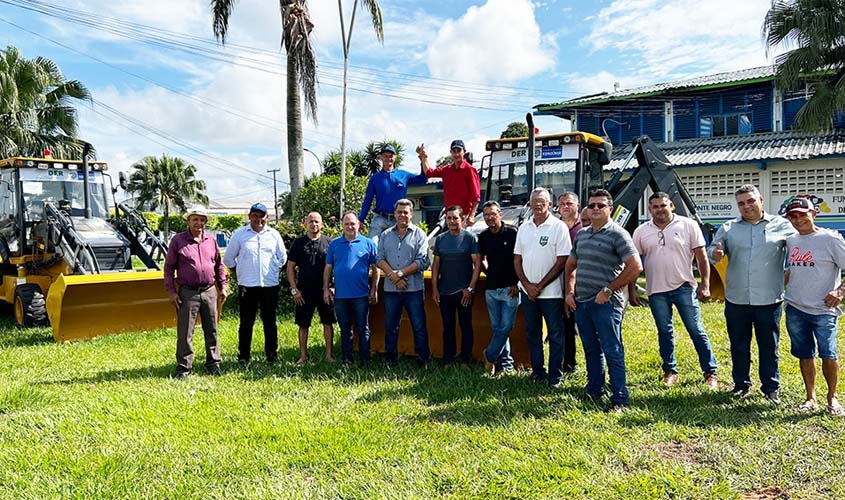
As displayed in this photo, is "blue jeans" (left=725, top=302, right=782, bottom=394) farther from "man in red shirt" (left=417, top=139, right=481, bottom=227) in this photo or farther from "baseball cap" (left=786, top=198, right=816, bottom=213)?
"man in red shirt" (left=417, top=139, right=481, bottom=227)

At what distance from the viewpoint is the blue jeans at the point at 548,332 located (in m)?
5.47

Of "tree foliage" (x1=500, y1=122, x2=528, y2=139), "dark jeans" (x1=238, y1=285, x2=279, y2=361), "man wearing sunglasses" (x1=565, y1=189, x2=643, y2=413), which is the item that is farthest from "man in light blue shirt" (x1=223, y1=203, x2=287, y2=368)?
"tree foliage" (x1=500, y1=122, x2=528, y2=139)

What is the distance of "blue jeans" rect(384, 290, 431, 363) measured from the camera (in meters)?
6.36

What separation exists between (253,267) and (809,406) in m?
5.18

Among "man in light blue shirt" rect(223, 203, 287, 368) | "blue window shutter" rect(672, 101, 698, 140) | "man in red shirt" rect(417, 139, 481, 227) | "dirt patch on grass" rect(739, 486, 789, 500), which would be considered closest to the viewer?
"dirt patch on grass" rect(739, 486, 789, 500)

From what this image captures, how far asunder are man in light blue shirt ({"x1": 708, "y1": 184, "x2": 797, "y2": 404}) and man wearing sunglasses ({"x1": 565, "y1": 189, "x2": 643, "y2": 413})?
0.90 meters

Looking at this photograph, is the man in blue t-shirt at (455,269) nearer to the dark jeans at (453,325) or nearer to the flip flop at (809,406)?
the dark jeans at (453,325)

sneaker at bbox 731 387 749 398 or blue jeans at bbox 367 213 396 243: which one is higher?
blue jeans at bbox 367 213 396 243

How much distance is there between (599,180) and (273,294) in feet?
17.1

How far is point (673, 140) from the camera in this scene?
22.2 meters

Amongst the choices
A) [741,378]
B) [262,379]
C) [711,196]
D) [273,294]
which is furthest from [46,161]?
[711,196]

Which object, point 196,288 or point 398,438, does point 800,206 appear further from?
point 196,288

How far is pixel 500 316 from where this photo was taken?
5852 millimetres

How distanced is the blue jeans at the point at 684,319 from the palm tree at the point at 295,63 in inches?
408
